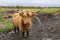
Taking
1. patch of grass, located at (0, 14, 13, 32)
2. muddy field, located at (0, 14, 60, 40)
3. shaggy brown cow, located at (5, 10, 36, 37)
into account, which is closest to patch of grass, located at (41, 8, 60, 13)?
muddy field, located at (0, 14, 60, 40)

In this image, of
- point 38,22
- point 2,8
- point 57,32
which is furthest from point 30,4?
point 57,32

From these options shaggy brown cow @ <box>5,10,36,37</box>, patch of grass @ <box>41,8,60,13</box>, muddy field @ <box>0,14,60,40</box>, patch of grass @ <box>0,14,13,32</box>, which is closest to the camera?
shaggy brown cow @ <box>5,10,36,37</box>

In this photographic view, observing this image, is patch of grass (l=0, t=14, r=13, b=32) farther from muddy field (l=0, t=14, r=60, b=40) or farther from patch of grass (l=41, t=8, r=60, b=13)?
patch of grass (l=41, t=8, r=60, b=13)

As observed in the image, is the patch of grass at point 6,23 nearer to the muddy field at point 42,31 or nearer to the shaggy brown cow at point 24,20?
the muddy field at point 42,31

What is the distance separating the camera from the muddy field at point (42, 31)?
929 centimetres

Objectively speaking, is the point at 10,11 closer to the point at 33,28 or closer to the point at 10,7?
the point at 10,7

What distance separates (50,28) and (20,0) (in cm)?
441

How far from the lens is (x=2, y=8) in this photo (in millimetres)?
15023

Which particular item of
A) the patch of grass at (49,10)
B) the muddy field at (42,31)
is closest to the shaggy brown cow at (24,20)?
the muddy field at (42,31)

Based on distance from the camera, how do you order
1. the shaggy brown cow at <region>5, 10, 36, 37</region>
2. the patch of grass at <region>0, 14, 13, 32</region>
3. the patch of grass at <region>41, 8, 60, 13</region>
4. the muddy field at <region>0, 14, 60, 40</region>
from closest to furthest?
1. the shaggy brown cow at <region>5, 10, 36, 37</region>
2. the muddy field at <region>0, 14, 60, 40</region>
3. the patch of grass at <region>0, 14, 13, 32</region>
4. the patch of grass at <region>41, 8, 60, 13</region>

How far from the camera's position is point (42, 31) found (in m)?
10.1

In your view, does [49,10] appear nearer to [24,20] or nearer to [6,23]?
[6,23]

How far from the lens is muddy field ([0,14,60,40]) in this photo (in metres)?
9.29

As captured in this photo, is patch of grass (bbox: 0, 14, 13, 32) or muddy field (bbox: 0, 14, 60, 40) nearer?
muddy field (bbox: 0, 14, 60, 40)
